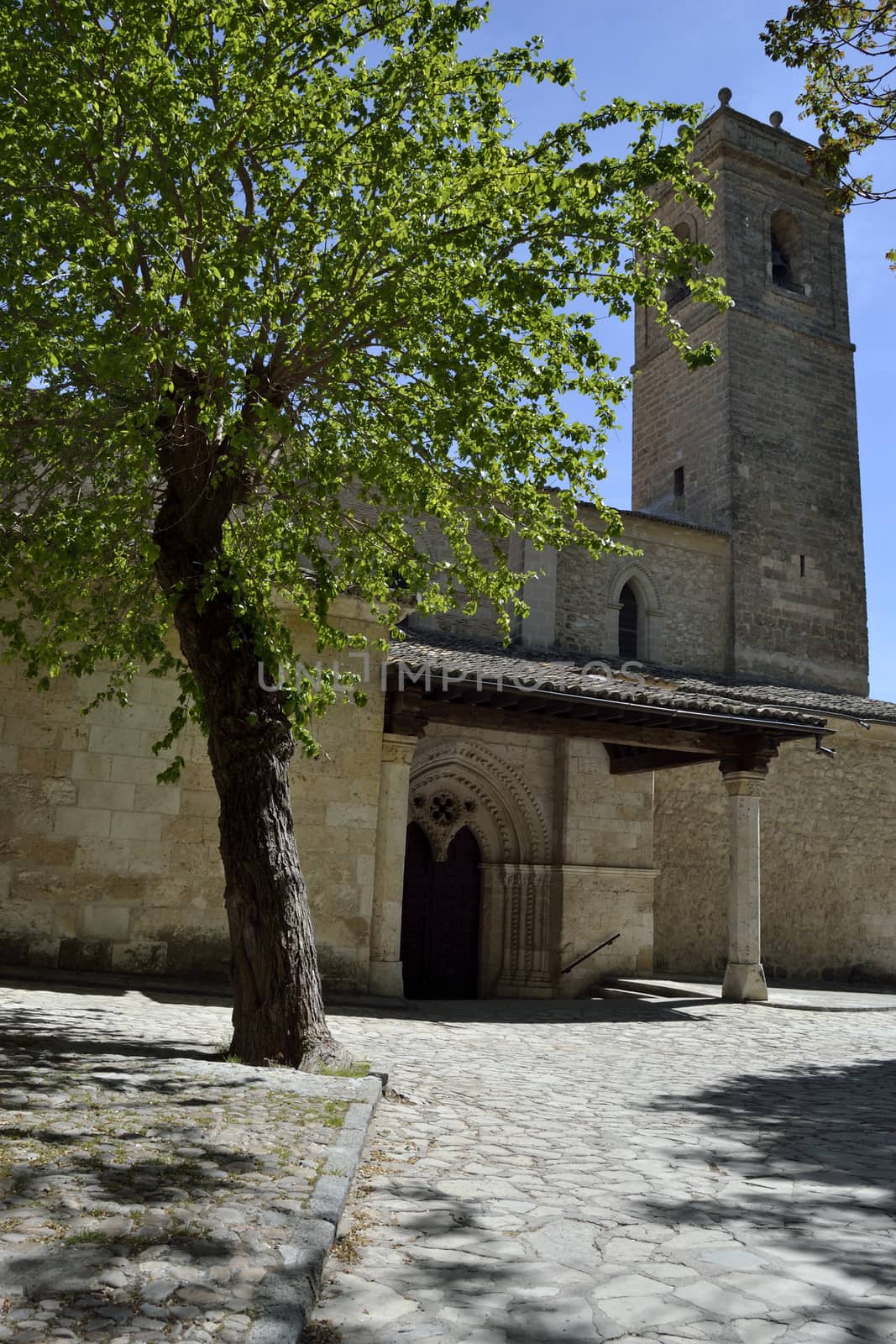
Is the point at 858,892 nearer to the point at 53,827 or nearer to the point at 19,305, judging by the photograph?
the point at 53,827

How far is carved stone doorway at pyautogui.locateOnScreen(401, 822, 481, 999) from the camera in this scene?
48.5 ft

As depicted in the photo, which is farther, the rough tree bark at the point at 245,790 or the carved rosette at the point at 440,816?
the carved rosette at the point at 440,816

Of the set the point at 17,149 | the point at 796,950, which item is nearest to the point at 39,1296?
the point at 17,149

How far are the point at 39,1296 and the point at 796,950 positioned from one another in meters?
16.7

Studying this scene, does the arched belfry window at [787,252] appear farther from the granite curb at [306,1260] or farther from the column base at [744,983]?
the granite curb at [306,1260]

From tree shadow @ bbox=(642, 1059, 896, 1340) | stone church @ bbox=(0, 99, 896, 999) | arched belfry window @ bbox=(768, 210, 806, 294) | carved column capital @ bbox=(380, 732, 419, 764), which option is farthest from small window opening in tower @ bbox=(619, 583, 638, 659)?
tree shadow @ bbox=(642, 1059, 896, 1340)

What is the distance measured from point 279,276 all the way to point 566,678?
6492 millimetres

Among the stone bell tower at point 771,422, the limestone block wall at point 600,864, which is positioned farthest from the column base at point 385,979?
the stone bell tower at point 771,422

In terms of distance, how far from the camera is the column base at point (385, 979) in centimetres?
1091

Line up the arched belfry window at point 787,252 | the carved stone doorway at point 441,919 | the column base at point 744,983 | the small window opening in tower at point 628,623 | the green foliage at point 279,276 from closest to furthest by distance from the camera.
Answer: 1. the green foliage at point 279,276
2. the column base at point 744,983
3. the carved stone doorway at point 441,919
4. the small window opening in tower at point 628,623
5. the arched belfry window at point 787,252

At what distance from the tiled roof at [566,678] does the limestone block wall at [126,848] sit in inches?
69.3

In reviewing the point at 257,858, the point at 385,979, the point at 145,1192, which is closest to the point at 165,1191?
the point at 145,1192

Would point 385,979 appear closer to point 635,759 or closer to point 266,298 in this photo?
point 635,759

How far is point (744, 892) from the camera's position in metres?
13.0
